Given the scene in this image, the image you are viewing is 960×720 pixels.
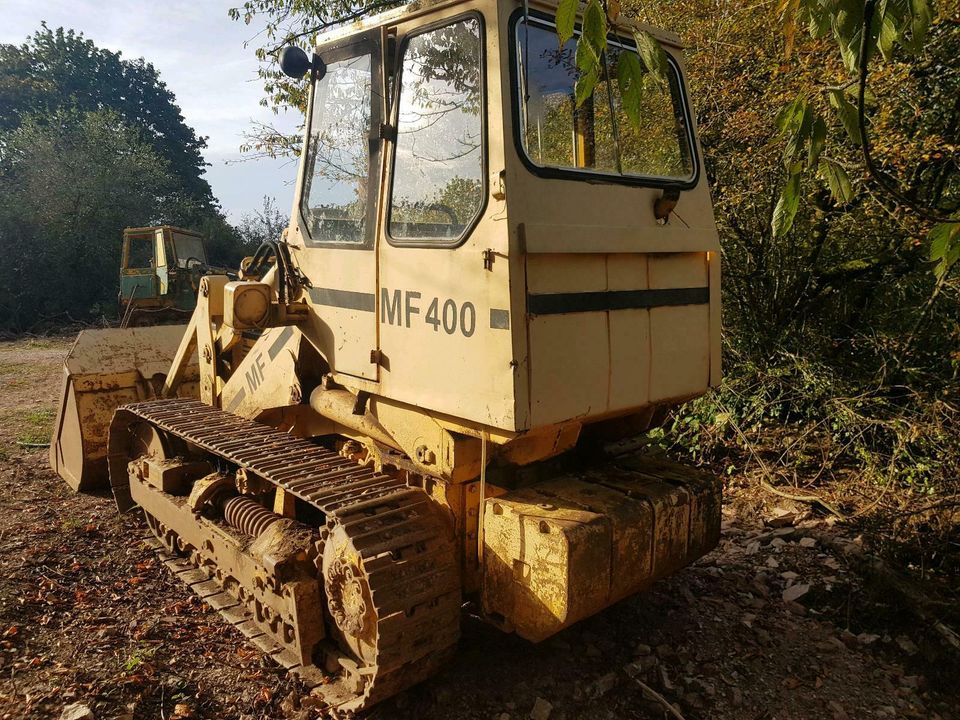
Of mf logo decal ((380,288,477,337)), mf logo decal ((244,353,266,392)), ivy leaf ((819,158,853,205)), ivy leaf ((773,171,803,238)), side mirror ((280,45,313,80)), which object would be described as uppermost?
side mirror ((280,45,313,80))

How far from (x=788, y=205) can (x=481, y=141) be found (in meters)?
1.18

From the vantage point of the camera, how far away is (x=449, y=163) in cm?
286

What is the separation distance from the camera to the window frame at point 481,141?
8.82ft

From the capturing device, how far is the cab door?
10.5 ft

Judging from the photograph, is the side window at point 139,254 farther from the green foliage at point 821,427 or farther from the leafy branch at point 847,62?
the leafy branch at point 847,62

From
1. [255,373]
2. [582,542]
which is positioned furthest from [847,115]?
[255,373]

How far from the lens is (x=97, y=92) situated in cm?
3622

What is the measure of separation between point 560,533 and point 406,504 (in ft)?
2.23

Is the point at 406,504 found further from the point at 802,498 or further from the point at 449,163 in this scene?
the point at 802,498

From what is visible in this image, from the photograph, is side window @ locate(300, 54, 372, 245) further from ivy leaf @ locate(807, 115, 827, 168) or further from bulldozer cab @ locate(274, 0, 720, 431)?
ivy leaf @ locate(807, 115, 827, 168)

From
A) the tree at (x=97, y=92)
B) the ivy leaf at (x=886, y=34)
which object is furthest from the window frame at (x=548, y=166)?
the tree at (x=97, y=92)

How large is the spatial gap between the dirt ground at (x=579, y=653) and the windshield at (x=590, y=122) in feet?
7.31

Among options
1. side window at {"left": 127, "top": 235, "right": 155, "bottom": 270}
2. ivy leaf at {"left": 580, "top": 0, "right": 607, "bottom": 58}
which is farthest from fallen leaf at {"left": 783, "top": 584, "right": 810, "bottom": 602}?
side window at {"left": 127, "top": 235, "right": 155, "bottom": 270}

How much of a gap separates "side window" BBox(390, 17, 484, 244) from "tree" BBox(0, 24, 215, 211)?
30771mm
